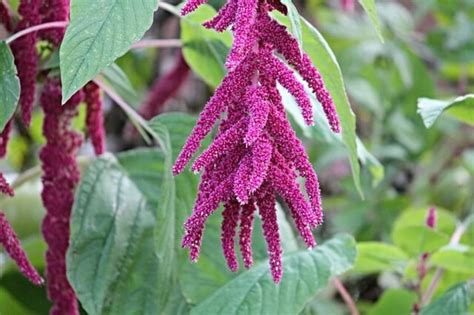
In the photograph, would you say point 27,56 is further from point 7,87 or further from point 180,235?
point 180,235

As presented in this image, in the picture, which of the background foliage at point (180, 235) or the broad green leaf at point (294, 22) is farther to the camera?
the background foliage at point (180, 235)

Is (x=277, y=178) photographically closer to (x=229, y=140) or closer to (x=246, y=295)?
(x=229, y=140)

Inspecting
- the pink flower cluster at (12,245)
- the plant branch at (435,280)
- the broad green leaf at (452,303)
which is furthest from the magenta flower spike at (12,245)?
the plant branch at (435,280)

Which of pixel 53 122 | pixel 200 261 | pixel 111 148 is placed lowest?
pixel 111 148

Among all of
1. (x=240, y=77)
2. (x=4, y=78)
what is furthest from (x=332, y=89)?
(x=4, y=78)

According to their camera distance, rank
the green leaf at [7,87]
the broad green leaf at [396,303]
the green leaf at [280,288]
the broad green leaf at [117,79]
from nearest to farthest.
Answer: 1. the green leaf at [7,87]
2. the green leaf at [280,288]
3. the broad green leaf at [117,79]
4. the broad green leaf at [396,303]

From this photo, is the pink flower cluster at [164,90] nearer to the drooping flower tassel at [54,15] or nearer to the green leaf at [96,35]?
Result: the drooping flower tassel at [54,15]

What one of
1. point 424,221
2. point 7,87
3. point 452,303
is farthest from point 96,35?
point 424,221
